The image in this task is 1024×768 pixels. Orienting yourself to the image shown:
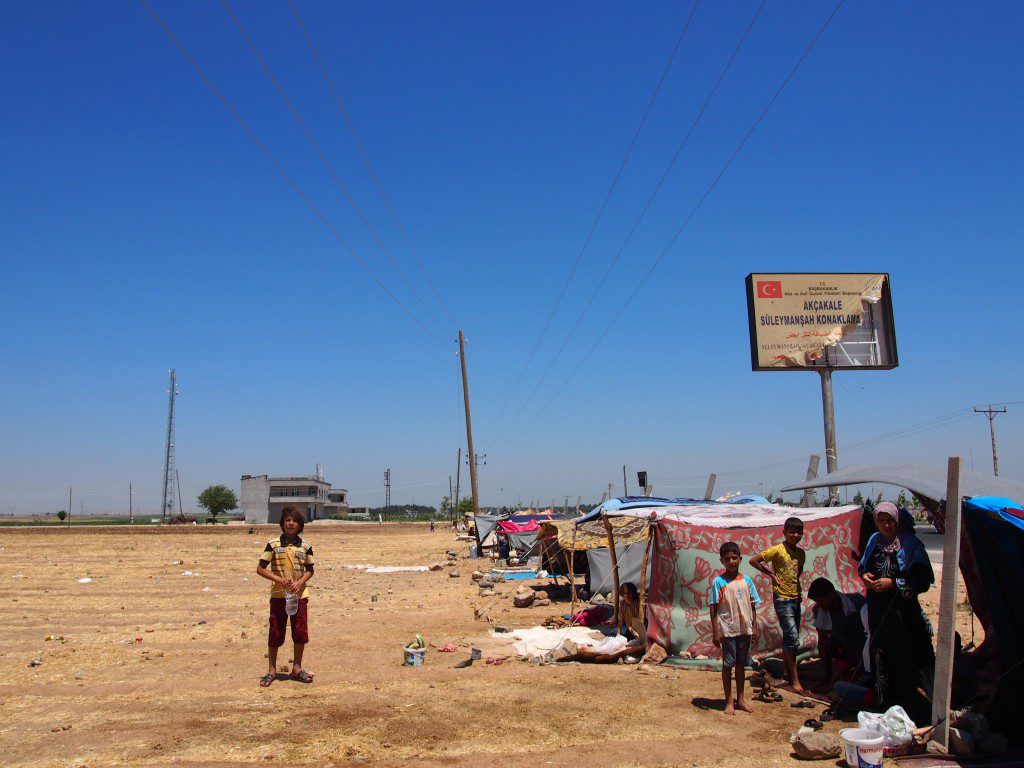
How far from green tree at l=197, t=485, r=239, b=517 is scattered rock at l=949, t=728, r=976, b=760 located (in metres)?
107

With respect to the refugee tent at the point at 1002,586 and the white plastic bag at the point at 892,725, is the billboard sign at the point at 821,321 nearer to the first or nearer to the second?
the refugee tent at the point at 1002,586

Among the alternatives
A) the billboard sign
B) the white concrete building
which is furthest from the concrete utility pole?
the white concrete building

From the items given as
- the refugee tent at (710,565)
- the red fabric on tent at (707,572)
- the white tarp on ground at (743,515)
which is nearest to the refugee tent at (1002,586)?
the refugee tent at (710,565)

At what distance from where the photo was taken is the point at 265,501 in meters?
93.7

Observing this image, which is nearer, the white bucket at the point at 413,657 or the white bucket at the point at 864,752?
the white bucket at the point at 864,752

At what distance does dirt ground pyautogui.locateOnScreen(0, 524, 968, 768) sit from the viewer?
20.4 feet

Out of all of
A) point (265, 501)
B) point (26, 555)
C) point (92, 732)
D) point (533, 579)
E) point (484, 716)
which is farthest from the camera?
point (265, 501)

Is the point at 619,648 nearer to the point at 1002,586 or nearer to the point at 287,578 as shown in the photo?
the point at 287,578

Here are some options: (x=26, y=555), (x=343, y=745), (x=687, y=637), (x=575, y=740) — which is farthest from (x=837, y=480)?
(x=26, y=555)

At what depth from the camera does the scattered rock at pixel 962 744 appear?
5.89 meters

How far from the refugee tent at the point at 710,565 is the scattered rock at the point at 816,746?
347 centimetres

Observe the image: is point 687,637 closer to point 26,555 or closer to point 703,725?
point 703,725

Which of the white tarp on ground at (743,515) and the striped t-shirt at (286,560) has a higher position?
the white tarp on ground at (743,515)

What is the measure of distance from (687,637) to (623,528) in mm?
2914
